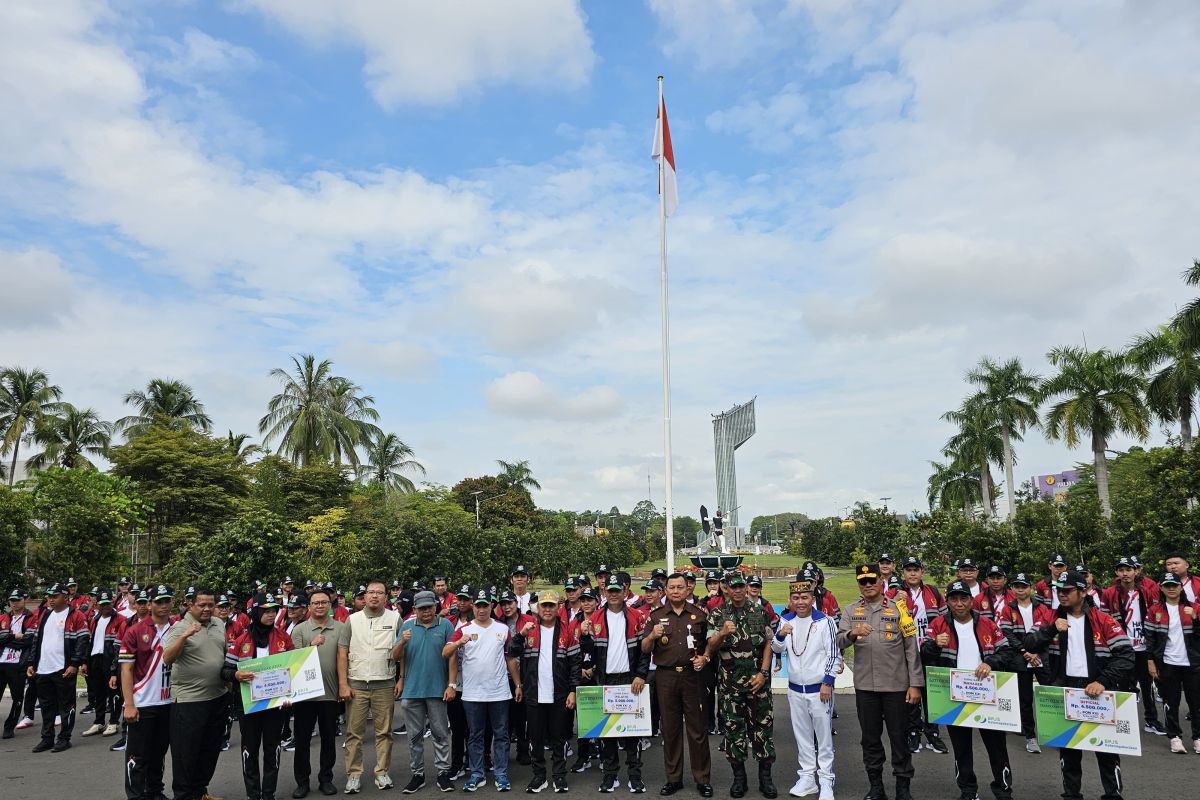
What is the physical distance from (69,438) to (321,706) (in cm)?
4954

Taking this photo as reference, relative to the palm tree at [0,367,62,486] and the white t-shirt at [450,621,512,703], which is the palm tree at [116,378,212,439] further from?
the white t-shirt at [450,621,512,703]

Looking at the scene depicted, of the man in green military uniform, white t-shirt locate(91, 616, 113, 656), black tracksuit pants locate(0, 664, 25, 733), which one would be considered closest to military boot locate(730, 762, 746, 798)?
the man in green military uniform

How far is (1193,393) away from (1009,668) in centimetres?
2931

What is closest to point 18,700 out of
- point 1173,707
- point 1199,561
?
point 1173,707

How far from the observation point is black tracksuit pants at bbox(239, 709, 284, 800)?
288 inches

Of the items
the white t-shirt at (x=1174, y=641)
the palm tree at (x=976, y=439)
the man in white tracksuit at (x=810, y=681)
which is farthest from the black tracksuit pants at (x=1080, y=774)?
the palm tree at (x=976, y=439)

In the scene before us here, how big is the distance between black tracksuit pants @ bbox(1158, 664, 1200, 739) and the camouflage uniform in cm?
480

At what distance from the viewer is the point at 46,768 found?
901 cm

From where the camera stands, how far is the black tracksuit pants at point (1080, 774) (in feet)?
21.7

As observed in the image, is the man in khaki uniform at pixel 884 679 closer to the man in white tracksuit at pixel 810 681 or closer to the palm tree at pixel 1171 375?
the man in white tracksuit at pixel 810 681

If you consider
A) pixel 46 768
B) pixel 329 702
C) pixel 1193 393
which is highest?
pixel 1193 393

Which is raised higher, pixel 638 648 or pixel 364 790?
pixel 638 648

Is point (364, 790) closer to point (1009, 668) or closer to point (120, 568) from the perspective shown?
point (1009, 668)

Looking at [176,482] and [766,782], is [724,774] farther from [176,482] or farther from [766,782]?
[176,482]
